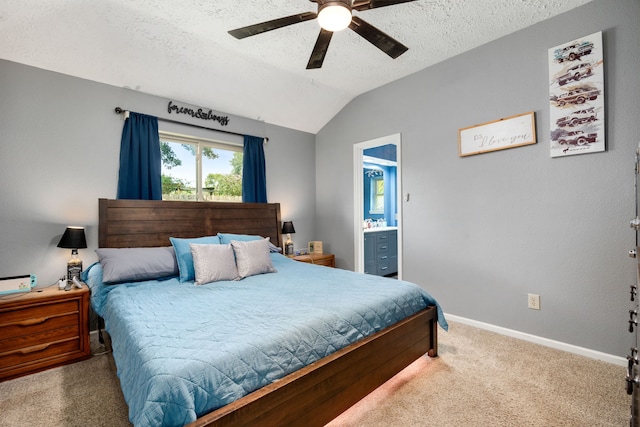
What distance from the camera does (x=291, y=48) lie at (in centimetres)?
297

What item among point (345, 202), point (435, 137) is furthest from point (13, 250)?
point (435, 137)

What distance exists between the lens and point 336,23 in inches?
69.6

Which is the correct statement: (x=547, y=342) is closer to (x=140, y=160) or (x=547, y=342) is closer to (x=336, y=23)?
(x=336, y=23)

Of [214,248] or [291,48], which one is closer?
[214,248]

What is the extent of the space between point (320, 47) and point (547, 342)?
3077mm

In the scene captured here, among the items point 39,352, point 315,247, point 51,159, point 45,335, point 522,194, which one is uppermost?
point 51,159

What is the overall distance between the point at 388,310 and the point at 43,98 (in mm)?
3487

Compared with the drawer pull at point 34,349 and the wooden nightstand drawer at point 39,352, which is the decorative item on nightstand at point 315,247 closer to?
the wooden nightstand drawer at point 39,352

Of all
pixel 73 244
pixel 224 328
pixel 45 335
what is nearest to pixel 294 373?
pixel 224 328

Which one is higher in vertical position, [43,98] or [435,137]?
[43,98]

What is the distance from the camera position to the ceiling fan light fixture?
66.3 inches

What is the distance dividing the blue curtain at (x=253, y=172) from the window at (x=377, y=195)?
2.63 m

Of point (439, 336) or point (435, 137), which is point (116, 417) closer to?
point (439, 336)

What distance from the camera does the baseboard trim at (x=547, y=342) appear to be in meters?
2.23
